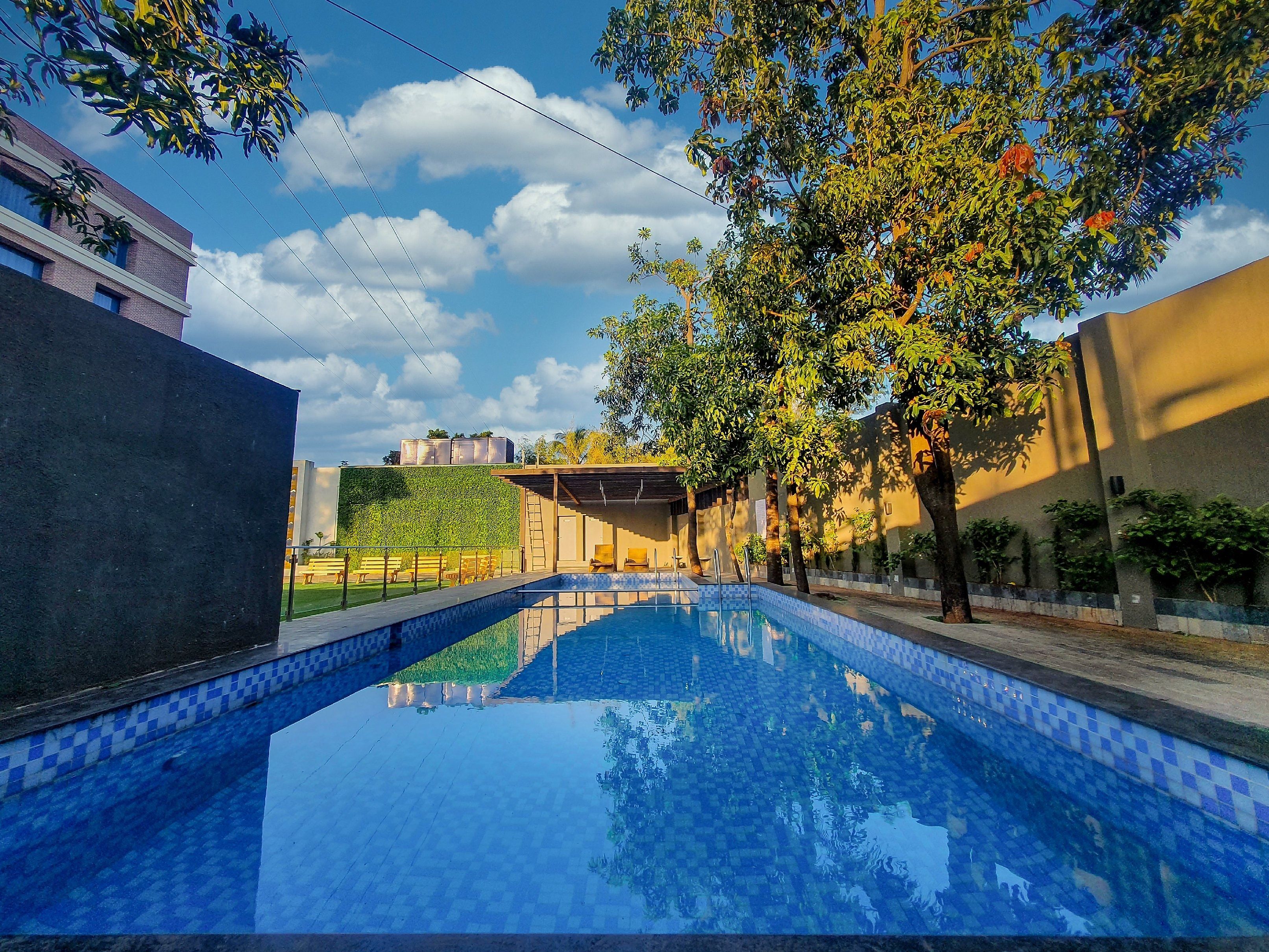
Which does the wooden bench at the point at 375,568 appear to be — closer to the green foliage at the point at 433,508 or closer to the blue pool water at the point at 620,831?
the green foliage at the point at 433,508

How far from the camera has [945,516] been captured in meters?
6.11

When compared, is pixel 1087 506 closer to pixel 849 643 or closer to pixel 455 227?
pixel 849 643

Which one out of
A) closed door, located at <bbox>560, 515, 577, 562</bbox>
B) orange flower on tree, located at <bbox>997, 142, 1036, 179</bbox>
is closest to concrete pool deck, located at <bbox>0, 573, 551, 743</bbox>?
orange flower on tree, located at <bbox>997, 142, 1036, 179</bbox>

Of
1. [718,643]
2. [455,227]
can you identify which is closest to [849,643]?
[718,643]

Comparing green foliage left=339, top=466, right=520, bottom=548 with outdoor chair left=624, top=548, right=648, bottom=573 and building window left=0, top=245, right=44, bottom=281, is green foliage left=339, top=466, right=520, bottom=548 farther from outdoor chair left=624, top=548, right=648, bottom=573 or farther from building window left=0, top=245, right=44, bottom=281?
building window left=0, top=245, right=44, bottom=281

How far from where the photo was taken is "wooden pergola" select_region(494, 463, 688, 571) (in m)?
13.6

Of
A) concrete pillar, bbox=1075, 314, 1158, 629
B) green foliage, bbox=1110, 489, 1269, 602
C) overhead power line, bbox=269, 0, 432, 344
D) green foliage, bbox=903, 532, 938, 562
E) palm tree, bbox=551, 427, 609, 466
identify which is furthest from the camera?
palm tree, bbox=551, 427, 609, 466

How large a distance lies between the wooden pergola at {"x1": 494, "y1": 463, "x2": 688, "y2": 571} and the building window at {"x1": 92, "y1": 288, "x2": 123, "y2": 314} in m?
12.9

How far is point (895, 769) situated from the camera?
3273 millimetres

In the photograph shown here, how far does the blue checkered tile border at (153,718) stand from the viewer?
279 centimetres

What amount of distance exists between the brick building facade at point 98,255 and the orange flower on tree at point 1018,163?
1564 cm

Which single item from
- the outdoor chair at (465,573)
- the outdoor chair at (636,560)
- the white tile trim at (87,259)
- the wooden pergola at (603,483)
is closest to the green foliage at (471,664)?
the wooden pergola at (603,483)

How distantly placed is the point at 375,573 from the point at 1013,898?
1615cm

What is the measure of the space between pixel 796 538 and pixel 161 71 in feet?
29.9
